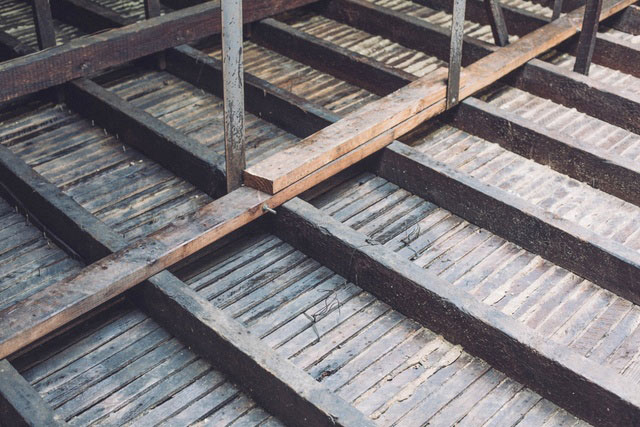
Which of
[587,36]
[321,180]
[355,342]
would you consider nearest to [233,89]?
[321,180]

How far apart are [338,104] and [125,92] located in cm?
166

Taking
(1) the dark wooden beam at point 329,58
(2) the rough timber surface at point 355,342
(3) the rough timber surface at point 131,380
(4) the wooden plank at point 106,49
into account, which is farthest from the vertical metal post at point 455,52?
(3) the rough timber surface at point 131,380

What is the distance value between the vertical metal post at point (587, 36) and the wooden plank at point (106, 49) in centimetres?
264

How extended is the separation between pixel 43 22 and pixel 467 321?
4.13 m

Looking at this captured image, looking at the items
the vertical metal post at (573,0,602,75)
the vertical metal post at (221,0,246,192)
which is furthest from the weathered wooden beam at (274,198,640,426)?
the vertical metal post at (573,0,602,75)

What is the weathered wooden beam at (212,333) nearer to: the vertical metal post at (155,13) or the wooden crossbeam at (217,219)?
the wooden crossbeam at (217,219)

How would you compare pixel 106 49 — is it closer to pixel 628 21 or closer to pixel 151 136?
pixel 151 136

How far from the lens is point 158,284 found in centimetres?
415

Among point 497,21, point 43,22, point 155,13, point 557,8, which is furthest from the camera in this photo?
point 557,8

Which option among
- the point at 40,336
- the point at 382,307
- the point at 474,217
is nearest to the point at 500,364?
the point at 382,307

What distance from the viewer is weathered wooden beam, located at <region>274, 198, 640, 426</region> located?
3.62m

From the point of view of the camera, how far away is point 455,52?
5.63 meters

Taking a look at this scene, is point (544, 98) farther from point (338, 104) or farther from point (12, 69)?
point (12, 69)

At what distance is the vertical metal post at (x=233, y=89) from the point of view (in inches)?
167
